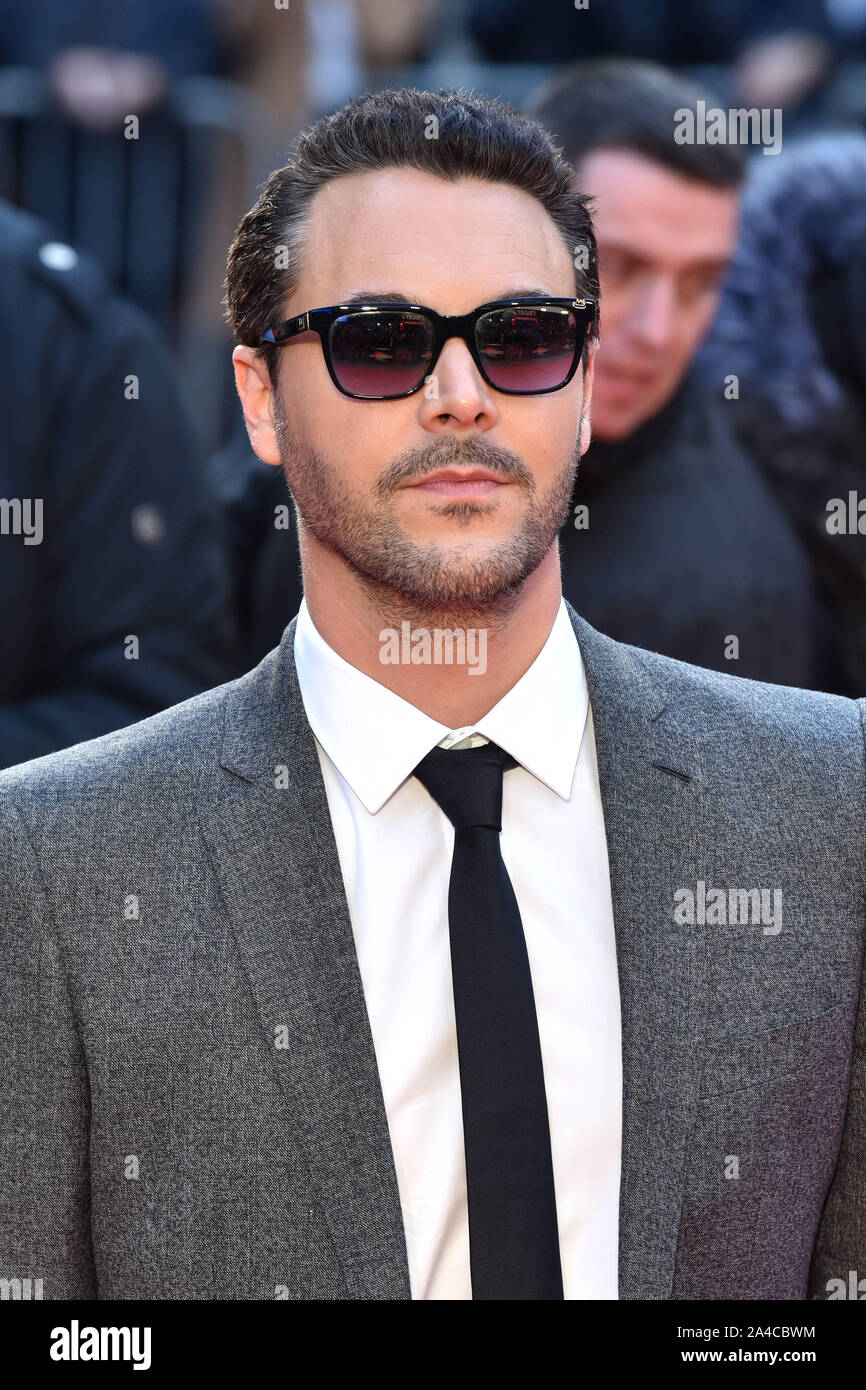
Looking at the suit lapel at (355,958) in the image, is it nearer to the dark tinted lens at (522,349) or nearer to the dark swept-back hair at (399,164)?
the dark tinted lens at (522,349)

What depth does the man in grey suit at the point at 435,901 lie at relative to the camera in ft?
6.68

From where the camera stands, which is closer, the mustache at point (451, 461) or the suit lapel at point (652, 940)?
the suit lapel at point (652, 940)

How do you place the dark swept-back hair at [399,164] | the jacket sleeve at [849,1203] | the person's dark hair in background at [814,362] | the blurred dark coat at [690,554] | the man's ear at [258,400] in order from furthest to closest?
the person's dark hair in background at [814,362]
the blurred dark coat at [690,554]
the man's ear at [258,400]
the dark swept-back hair at [399,164]
the jacket sleeve at [849,1203]

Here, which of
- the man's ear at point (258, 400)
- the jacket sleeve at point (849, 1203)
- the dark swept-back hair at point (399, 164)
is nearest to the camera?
the jacket sleeve at point (849, 1203)

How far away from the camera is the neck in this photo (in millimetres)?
2262

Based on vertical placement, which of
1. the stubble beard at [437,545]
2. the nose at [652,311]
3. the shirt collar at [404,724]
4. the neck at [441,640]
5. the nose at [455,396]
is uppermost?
the nose at [652,311]

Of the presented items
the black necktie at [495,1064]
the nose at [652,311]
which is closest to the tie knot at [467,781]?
the black necktie at [495,1064]

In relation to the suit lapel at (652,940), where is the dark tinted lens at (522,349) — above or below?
above

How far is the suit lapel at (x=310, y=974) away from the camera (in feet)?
6.54

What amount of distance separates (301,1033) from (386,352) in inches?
37.5

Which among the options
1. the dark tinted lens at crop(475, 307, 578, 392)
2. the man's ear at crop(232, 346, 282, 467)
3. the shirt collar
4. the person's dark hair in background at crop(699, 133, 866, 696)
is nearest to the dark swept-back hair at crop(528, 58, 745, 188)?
the person's dark hair in background at crop(699, 133, 866, 696)

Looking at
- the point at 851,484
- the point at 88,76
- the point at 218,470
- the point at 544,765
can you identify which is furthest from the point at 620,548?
the point at 88,76

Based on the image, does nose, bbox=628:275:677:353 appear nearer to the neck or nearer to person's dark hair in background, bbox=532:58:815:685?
person's dark hair in background, bbox=532:58:815:685
